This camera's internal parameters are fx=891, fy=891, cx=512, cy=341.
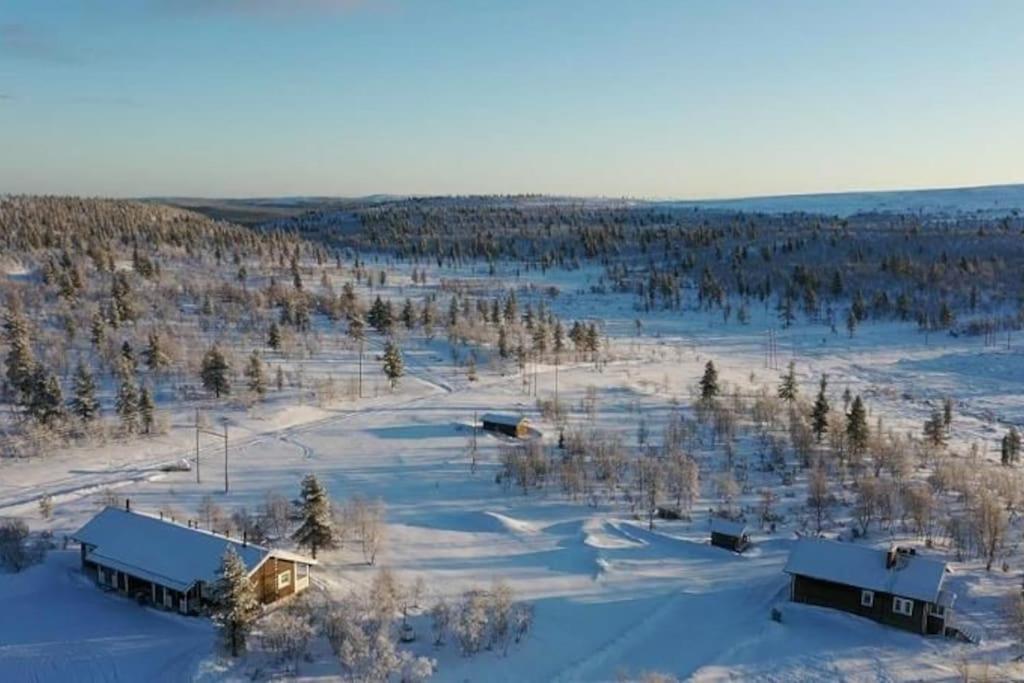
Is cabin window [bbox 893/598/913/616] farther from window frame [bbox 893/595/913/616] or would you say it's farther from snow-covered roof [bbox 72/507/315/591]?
snow-covered roof [bbox 72/507/315/591]

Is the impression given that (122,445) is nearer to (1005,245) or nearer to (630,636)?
(630,636)

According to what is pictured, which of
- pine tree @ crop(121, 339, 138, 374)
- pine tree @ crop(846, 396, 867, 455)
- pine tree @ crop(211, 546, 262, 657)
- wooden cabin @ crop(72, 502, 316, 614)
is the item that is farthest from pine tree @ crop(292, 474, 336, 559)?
pine tree @ crop(121, 339, 138, 374)

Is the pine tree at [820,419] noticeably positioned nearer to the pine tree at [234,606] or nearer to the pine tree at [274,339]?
the pine tree at [234,606]

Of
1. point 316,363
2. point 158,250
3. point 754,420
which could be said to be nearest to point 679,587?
point 754,420

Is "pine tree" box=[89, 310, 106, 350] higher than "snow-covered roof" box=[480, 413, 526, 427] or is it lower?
higher

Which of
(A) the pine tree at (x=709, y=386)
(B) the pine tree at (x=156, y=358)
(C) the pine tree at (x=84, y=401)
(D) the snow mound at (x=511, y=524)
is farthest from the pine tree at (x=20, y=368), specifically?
(A) the pine tree at (x=709, y=386)

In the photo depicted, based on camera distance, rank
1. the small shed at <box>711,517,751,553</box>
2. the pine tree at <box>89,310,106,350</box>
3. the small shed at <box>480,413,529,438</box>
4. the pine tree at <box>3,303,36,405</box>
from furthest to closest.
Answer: the pine tree at <box>89,310,106,350</box> → the pine tree at <box>3,303,36,405</box> → the small shed at <box>480,413,529,438</box> → the small shed at <box>711,517,751,553</box>
